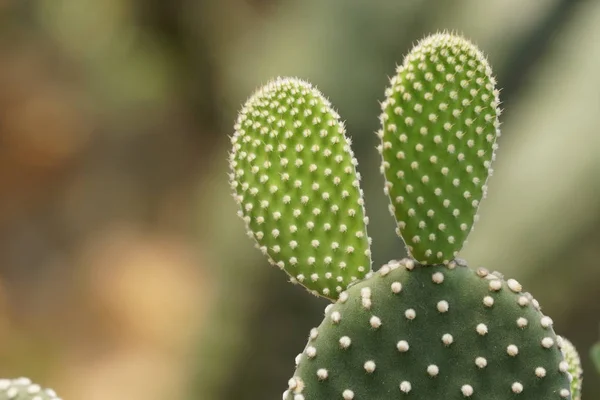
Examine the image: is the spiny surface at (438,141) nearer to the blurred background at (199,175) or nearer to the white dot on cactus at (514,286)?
the white dot on cactus at (514,286)

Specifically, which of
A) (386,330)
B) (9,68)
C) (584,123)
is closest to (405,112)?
(386,330)

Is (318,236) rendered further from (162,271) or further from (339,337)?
(162,271)

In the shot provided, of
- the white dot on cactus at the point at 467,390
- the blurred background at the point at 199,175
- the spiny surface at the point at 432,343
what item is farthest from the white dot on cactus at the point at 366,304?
the blurred background at the point at 199,175

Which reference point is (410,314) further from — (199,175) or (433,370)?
(199,175)

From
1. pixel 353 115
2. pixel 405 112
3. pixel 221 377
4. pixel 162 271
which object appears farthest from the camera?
pixel 162 271

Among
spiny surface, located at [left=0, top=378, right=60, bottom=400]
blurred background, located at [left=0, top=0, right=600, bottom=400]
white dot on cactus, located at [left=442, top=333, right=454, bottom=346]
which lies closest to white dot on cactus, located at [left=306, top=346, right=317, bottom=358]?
white dot on cactus, located at [left=442, top=333, right=454, bottom=346]

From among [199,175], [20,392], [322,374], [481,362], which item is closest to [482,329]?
[481,362]

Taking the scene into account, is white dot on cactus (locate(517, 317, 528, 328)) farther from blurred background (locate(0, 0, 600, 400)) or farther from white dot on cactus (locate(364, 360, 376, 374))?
blurred background (locate(0, 0, 600, 400))
